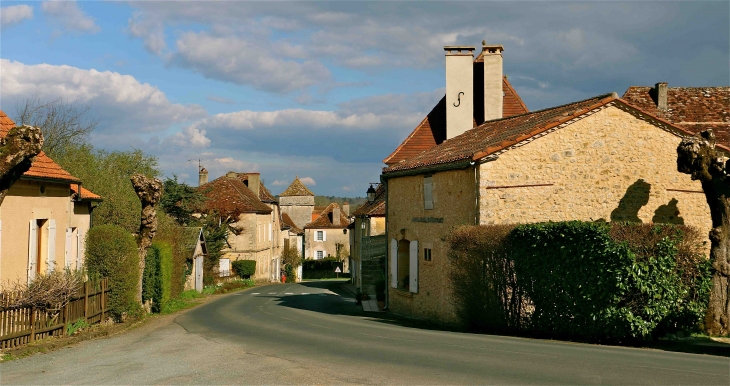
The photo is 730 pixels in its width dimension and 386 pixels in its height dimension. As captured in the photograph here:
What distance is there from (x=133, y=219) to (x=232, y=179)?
25478mm

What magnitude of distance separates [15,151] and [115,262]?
22.5 ft

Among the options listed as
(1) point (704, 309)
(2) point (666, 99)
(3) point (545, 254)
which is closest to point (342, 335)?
(3) point (545, 254)

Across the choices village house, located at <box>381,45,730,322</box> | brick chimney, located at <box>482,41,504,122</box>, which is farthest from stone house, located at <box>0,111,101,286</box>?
brick chimney, located at <box>482,41,504,122</box>

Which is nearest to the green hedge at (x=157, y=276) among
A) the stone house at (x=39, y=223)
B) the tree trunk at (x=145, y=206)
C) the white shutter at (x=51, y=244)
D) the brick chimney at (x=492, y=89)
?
the tree trunk at (x=145, y=206)

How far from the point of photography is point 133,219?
26891mm

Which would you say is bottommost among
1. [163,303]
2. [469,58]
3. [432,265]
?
[163,303]

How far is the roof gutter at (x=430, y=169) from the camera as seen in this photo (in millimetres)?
17922

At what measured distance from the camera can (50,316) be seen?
1338 cm

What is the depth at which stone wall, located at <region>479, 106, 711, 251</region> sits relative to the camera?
57.8 ft

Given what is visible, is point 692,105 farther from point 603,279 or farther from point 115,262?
point 115,262

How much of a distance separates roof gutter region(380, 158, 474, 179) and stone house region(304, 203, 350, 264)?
48.4 meters

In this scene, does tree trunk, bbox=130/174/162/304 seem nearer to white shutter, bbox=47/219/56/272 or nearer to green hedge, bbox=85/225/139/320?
green hedge, bbox=85/225/139/320

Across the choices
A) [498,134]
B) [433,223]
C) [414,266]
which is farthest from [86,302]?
[498,134]

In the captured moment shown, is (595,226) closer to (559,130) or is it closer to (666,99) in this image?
(559,130)
